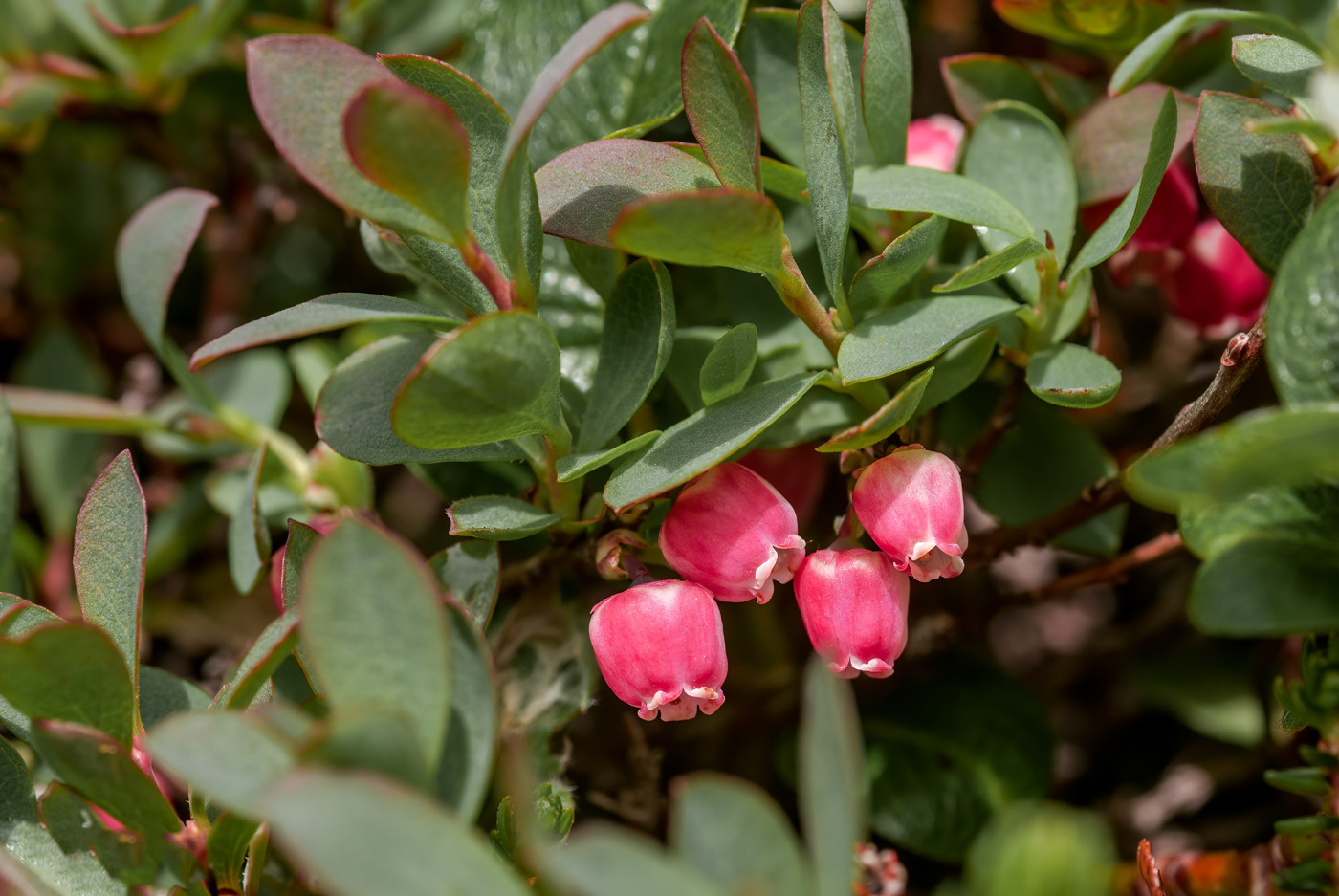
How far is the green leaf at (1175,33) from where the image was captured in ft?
2.15

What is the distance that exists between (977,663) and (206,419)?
78 centimetres

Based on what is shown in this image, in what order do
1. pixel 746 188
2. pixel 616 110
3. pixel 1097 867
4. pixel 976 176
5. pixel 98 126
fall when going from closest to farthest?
1. pixel 1097 867
2. pixel 746 188
3. pixel 976 176
4. pixel 616 110
5. pixel 98 126

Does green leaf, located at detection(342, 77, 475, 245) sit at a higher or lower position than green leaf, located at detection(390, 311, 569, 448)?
higher

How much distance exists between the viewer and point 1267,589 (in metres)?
0.52

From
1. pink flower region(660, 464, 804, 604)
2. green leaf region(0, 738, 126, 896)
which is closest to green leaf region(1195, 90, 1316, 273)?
pink flower region(660, 464, 804, 604)

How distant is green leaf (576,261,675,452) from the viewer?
25.1 inches

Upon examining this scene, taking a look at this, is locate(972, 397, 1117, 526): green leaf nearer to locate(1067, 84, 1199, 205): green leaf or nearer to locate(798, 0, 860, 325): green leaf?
locate(1067, 84, 1199, 205): green leaf

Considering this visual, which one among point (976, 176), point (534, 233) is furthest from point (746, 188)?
point (976, 176)

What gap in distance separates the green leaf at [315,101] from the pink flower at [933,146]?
0.43 meters

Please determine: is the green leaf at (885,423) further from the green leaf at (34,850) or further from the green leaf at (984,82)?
the green leaf at (34,850)

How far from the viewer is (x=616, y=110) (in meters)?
0.90

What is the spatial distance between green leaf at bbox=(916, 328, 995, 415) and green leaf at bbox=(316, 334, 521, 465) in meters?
0.33

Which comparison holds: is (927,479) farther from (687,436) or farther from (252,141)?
(252,141)

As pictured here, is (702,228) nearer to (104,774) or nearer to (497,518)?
(497,518)
